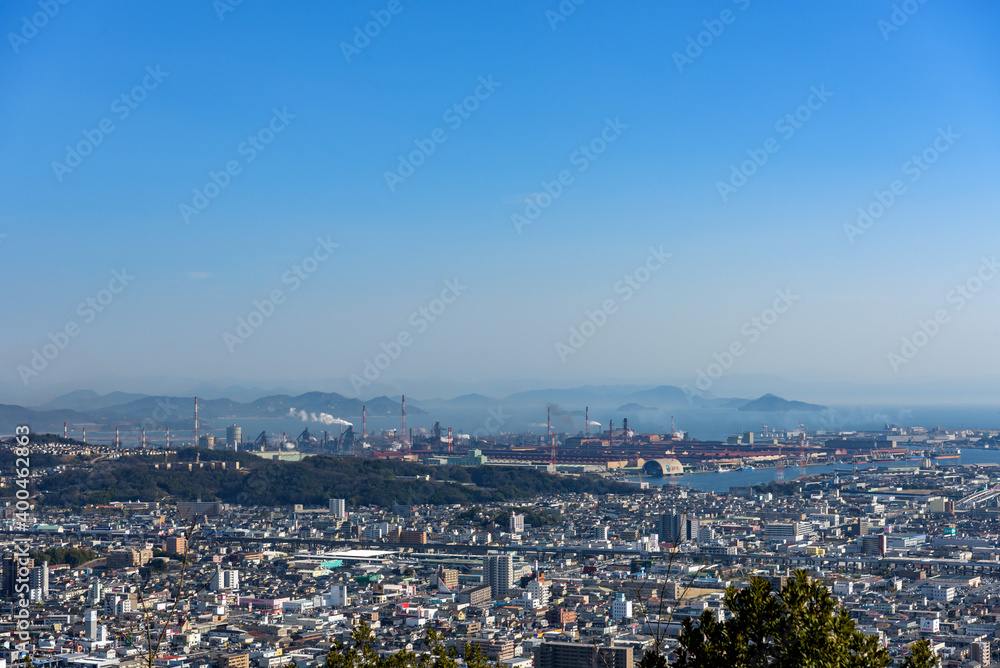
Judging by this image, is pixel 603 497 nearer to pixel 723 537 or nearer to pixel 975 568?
pixel 723 537

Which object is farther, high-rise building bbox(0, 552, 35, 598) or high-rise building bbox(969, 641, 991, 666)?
high-rise building bbox(0, 552, 35, 598)

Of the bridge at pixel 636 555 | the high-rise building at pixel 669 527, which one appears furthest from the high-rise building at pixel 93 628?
the high-rise building at pixel 669 527

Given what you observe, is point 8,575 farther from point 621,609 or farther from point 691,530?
point 691,530

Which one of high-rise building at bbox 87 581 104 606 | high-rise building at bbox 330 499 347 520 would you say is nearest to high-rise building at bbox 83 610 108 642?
high-rise building at bbox 87 581 104 606

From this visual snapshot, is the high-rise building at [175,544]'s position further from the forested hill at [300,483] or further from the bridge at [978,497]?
the bridge at [978,497]

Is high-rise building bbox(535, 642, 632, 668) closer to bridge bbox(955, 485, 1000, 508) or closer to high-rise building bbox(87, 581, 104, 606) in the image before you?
high-rise building bbox(87, 581, 104, 606)

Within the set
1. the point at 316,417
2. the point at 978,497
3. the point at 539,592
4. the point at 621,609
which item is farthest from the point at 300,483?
the point at 316,417

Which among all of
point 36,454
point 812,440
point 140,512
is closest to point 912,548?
point 140,512
